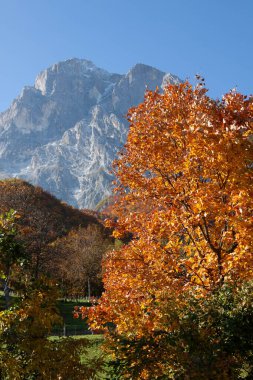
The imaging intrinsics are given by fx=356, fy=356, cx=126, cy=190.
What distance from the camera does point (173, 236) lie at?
13.2 meters

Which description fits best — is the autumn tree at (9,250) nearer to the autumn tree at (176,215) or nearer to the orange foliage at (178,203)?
the autumn tree at (176,215)

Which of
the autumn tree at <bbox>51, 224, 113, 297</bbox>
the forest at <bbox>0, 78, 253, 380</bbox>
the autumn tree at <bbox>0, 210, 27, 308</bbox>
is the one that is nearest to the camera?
the forest at <bbox>0, 78, 253, 380</bbox>

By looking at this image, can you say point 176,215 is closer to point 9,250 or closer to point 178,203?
point 178,203

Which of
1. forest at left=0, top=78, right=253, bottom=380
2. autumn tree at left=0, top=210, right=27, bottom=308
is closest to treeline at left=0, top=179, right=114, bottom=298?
forest at left=0, top=78, right=253, bottom=380

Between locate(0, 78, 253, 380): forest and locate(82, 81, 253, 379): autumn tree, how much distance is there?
0.13ft

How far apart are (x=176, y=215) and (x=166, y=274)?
2.06 metres

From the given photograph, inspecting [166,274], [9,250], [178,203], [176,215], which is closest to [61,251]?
[178,203]

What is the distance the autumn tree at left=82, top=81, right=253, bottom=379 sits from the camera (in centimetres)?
923

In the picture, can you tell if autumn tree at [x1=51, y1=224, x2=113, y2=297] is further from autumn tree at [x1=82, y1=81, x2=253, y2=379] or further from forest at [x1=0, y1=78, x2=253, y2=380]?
forest at [x1=0, y1=78, x2=253, y2=380]

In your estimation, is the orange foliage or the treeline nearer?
the orange foliage

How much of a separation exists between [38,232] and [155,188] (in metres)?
40.0

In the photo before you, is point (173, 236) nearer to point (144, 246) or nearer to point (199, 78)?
point (144, 246)

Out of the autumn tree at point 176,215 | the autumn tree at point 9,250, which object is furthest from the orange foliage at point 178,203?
the autumn tree at point 9,250

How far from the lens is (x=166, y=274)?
479 inches
